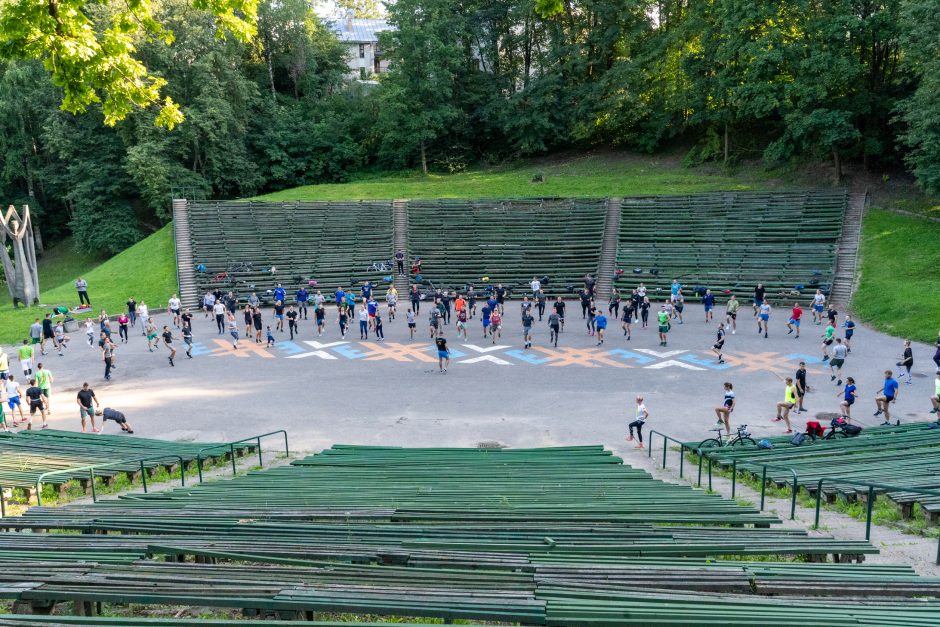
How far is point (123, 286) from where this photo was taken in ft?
121

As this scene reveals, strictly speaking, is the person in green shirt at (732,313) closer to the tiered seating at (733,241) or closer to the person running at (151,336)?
the tiered seating at (733,241)

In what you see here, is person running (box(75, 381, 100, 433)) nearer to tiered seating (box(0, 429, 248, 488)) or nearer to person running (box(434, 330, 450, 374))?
tiered seating (box(0, 429, 248, 488))

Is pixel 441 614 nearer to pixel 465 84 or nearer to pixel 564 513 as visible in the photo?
pixel 564 513

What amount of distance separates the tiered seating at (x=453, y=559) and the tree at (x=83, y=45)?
5.78 metres

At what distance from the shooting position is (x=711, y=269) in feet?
116

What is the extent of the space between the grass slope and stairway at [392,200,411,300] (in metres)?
11.3

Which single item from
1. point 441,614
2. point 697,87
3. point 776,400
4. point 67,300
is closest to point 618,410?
point 776,400

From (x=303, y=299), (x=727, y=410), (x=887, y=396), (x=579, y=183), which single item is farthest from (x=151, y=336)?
(x=579, y=183)

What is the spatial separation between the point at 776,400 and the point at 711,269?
1718 cm

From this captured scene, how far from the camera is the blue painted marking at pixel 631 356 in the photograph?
23.3m

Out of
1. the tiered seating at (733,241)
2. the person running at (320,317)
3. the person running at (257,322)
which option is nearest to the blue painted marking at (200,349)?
the person running at (257,322)

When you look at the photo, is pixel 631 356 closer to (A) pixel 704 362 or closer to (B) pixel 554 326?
(A) pixel 704 362

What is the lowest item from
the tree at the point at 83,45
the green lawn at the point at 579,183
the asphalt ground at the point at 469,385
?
the asphalt ground at the point at 469,385

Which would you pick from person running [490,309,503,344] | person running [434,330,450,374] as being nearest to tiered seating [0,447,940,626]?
person running [434,330,450,374]
